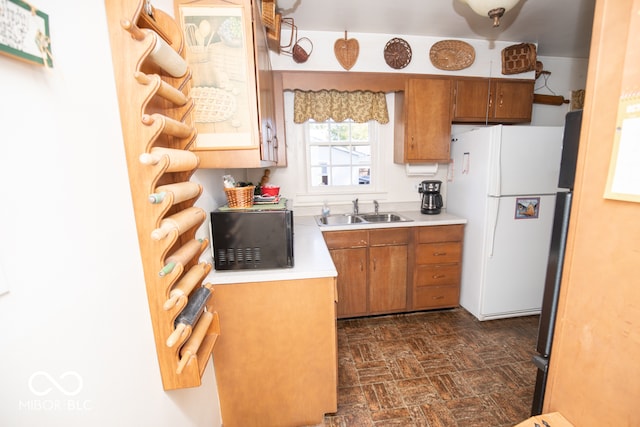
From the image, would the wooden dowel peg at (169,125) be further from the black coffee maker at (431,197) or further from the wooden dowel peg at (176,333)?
the black coffee maker at (431,197)

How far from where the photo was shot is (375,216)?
2.94 metres

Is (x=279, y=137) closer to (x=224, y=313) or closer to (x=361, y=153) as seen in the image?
(x=361, y=153)

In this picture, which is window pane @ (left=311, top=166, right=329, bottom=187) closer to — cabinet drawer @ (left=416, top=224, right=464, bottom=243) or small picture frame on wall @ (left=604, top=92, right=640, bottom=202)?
cabinet drawer @ (left=416, top=224, right=464, bottom=243)

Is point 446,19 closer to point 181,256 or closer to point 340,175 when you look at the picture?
point 340,175

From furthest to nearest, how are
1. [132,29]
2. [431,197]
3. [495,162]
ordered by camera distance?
[431,197] < [495,162] < [132,29]

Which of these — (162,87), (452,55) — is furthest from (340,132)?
(162,87)

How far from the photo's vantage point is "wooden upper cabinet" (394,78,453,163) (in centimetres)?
260

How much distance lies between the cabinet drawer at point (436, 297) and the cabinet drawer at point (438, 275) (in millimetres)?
53

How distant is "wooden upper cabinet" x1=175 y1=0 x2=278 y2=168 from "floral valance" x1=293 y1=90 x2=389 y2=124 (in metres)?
1.53

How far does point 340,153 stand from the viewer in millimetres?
2992

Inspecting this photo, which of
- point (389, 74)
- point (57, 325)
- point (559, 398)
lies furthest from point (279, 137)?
point (559, 398)

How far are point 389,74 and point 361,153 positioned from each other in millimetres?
840

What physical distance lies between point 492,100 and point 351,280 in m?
2.37

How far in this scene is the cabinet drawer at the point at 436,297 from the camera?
262 centimetres
